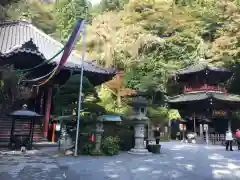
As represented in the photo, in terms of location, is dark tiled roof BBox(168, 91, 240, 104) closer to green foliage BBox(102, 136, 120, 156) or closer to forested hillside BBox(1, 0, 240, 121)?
forested hillside BBox(1, 0, 240, 121)

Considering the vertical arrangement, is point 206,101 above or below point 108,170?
above

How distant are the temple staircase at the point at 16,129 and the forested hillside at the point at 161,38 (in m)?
13.4

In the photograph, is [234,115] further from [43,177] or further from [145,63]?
[43,177]

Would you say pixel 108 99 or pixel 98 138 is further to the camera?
pixel 108 99

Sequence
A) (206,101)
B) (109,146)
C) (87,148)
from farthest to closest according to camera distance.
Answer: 1. (206,101)
2. (109,146)
3. (87,148)

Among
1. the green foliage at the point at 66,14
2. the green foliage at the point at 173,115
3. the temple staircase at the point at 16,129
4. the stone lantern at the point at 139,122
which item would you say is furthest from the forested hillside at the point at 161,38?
the stone lantern at the point at 139,122

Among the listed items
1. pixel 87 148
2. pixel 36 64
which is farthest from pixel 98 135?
pixel 36 64

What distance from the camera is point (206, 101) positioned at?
25.3 meters

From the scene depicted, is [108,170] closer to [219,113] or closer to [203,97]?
[203,97]

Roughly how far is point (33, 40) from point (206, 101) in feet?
55.6

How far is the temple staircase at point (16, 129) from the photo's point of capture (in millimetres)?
15341

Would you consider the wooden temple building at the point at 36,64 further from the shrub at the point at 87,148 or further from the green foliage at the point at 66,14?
the green foliage at the point at 66,14

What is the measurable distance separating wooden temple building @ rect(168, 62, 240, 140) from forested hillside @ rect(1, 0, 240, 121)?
2.90 metres

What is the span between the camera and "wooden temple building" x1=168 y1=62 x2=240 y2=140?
82.8ft
